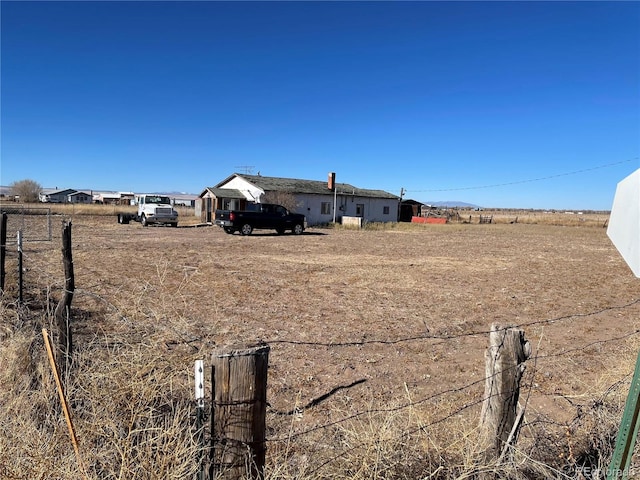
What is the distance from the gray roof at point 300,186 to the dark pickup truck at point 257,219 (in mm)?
9934

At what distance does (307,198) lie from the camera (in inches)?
1476

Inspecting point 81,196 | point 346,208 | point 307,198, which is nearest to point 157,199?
point 307,198

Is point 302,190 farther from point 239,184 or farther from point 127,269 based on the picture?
point 127,269

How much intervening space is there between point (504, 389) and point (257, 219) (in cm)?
2214

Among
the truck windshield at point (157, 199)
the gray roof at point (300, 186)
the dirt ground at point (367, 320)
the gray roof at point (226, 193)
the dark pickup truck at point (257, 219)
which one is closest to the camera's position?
the dirt ground at point (367, 320)

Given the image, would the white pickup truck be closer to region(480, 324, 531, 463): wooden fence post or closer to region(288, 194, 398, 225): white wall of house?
region(288, 194, 398, 225): white wall of house

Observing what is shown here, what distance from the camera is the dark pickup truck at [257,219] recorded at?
23486 millimetres

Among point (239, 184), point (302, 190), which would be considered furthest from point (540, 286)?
point (239, 184)

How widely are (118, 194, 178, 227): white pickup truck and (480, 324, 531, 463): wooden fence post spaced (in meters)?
29.3

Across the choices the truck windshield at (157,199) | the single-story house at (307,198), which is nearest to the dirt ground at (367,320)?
the truck windshield at (157,199)

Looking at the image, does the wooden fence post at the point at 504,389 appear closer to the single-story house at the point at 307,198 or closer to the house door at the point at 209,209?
the single-story house at the point at 307,198

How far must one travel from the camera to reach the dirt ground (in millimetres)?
4250

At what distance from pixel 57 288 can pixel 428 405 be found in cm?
707

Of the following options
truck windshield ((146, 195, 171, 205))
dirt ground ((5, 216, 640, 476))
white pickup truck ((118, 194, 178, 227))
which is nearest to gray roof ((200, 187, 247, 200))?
truck windshield ((146, 195, 171, 205))
